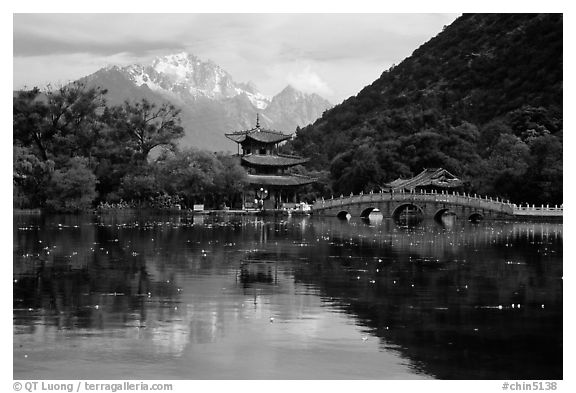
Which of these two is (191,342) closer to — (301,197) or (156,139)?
(156,139)

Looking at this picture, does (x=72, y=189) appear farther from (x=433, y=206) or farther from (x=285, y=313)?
(x=285, y=313)

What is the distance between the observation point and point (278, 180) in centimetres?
8444

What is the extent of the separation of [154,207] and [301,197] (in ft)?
69.2

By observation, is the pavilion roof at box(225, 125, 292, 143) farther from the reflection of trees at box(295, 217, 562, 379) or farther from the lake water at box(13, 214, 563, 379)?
the lake water at box(13, 214, 563, 379)

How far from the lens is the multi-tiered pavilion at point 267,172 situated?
8369cm

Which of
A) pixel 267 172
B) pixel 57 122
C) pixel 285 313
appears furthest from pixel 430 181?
pixel 285 313

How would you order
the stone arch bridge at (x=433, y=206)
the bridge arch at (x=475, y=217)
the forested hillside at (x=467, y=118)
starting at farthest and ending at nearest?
1. the forested hillside at (x=467, y=118)
2. the bridge arch at (x=475, y=217)
3. the stone arch bridge at (x=433, y=206)

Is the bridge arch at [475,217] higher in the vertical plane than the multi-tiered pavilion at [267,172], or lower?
lower

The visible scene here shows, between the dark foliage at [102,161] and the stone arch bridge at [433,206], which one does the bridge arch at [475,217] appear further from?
the dark foliage at [102,161]

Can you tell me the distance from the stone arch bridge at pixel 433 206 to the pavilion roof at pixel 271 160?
15.2m

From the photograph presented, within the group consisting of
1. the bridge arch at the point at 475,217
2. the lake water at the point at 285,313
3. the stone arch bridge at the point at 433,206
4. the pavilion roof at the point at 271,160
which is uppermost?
the pavilion roof at the point at 271,160

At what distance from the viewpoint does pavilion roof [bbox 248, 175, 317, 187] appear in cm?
8312

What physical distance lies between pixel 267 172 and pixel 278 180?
3077 millimetres

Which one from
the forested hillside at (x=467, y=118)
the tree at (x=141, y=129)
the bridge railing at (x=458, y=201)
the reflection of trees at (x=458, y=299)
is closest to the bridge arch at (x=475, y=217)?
the bridge railing at (x=458, y=201)
